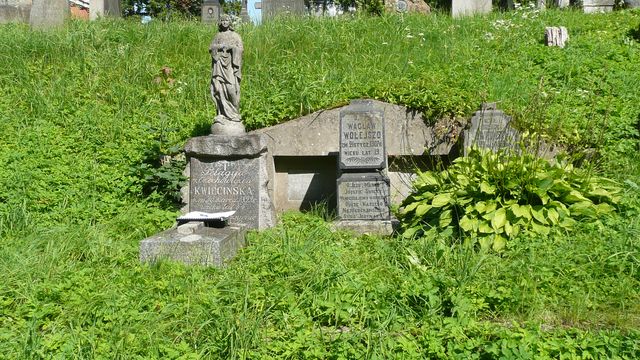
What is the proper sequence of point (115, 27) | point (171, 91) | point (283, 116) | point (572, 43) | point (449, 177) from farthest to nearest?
point (115, 27) → point (572, 43) → point (171, 91) → point (283, 116) → point (449, 177)

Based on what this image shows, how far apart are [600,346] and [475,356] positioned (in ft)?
2.26

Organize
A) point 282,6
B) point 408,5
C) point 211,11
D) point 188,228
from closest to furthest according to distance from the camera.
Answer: point 188,228, point 282,6, point 211,11, point 408,5

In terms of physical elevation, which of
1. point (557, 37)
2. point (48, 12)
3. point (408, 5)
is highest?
point (408, 5)

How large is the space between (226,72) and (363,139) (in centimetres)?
167

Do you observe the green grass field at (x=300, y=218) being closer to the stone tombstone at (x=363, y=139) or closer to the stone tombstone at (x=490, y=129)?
the stone tombstone at (x=490, y=129)

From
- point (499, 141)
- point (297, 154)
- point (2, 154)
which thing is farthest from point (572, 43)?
point (2, 154)

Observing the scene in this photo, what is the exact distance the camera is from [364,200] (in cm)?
652

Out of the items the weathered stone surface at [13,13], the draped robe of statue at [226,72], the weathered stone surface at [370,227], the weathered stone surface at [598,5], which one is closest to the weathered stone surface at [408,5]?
the weathered stone surface at [598,5]

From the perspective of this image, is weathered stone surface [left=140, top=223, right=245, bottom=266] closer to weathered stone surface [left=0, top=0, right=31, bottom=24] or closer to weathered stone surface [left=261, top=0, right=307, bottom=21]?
weathered stone surface [left=261, top=0, right=307, bottom=21]

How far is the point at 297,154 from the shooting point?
739 cm

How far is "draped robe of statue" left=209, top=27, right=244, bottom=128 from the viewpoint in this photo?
6.29 metres

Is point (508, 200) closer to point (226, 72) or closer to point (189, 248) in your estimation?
point (189, 248)

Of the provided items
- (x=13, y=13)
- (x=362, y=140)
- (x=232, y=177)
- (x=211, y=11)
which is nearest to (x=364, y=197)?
(x=362, y=140)

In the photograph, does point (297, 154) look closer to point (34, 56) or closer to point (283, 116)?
point (283, 116)
